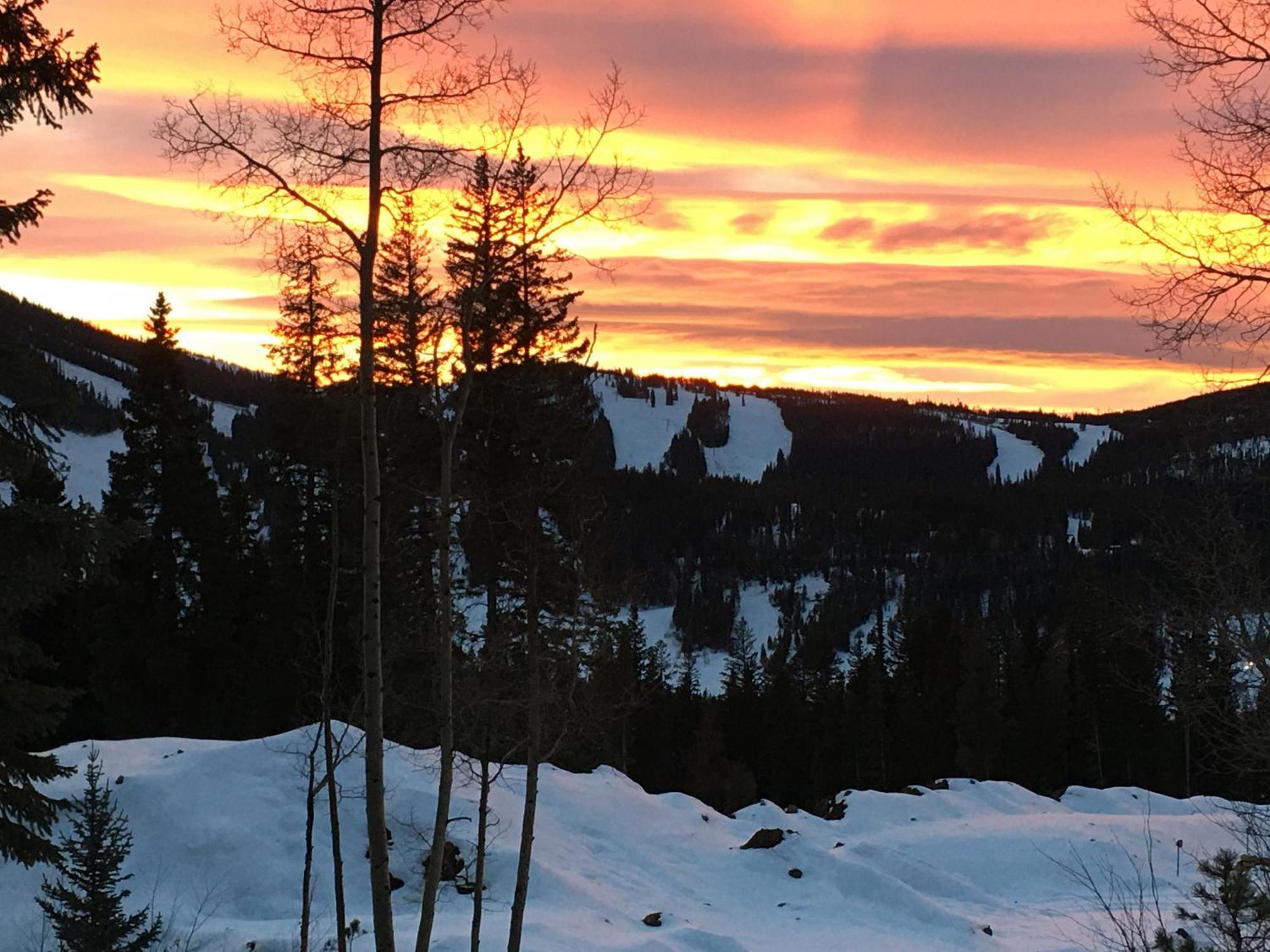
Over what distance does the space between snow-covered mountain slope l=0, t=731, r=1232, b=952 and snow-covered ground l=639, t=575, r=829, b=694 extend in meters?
96.0

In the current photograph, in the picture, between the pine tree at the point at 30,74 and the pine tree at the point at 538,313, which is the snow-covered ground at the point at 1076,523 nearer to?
the pine tree at the point at 538,313

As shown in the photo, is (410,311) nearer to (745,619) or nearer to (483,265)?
(483,265)

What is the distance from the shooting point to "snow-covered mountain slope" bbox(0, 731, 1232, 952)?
15703 millimetres

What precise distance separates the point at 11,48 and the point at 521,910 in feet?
34.7

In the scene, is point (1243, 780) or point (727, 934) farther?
point (1243, 780)

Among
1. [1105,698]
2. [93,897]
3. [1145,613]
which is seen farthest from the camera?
[1105,698]

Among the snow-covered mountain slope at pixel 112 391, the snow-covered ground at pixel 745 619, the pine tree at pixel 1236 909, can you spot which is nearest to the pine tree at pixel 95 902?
the pine tree at pixel 1236 909

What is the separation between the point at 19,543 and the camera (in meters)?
7.60

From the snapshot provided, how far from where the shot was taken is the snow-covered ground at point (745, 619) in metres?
130

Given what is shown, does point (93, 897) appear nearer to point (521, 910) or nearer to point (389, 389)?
point (521, 910)

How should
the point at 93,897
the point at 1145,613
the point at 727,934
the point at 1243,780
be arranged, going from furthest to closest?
the point at 1243,780
the point at 727,934
the point at 1145,613
the point at 93,897

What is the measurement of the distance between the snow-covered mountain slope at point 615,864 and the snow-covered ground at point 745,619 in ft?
315

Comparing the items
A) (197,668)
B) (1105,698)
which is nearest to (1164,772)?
(1105,698)

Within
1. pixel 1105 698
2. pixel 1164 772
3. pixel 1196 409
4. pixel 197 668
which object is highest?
pixel 1196 409
